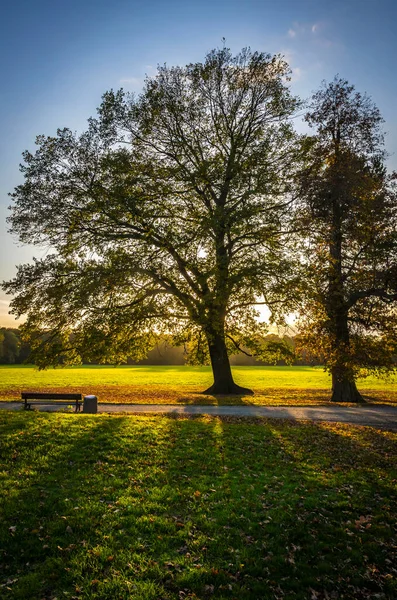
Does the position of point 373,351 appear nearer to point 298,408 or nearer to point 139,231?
point 298,408

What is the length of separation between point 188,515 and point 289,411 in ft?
38.6

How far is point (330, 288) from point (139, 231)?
10.9 metres

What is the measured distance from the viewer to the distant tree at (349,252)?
19375mm

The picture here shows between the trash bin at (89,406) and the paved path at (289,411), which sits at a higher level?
the trash bin at (89,406)

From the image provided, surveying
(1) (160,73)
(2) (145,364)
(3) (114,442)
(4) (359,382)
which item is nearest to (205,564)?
(3) (114,442)

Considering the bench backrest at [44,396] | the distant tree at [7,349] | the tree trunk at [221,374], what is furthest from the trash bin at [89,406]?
the distant tree at [7,349]

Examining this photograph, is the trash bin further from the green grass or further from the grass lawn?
the green grass

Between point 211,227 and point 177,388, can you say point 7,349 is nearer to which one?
point 177,388

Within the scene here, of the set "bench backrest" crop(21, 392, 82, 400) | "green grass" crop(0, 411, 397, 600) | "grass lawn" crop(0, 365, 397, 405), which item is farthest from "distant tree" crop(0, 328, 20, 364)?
"green grass" crop(0, 411, 397, 600)

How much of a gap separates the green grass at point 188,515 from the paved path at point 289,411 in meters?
4.31

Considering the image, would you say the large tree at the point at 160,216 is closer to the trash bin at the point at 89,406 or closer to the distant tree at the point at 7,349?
the trash bin at the point at 89,406

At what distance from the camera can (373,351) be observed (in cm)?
1970

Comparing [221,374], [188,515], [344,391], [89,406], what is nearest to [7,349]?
[221,374]

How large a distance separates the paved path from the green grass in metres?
4.31
